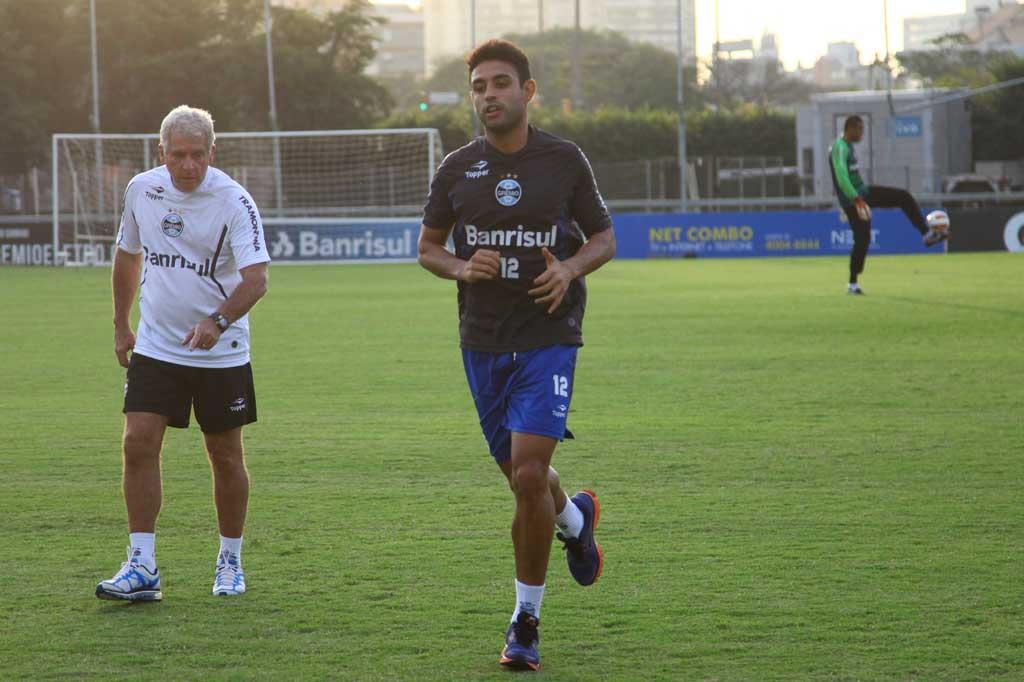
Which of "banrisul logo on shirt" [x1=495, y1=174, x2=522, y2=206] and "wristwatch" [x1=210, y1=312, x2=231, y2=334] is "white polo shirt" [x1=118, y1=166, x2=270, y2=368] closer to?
"wristwatch" [x1=210, y1=312, x2=231, y2=334]

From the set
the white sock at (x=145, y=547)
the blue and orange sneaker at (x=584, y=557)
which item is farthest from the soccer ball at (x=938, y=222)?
the white sock at (x=145, y=547)

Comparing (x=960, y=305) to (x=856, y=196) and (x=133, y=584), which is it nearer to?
(x=856, y=196)

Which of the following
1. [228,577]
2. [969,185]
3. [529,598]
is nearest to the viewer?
[529,598]

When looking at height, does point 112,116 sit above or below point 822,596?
above

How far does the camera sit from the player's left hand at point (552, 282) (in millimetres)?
5246

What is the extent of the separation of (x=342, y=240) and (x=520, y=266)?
106 feet

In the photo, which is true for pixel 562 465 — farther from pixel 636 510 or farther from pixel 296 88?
pixel 296 88

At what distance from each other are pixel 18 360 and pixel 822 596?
1093 centimetres

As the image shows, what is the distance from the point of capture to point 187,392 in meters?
6.11

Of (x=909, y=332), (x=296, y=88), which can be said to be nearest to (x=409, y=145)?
(x=296, y=88)

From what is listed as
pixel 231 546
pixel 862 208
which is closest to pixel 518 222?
pixel 231 546

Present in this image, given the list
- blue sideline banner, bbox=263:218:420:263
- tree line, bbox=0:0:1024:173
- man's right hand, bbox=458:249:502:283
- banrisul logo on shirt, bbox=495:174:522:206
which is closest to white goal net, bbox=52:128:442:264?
blue sideline banner, bbox=263:218:420:263

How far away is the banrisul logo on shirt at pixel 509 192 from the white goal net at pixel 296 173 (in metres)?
34.3

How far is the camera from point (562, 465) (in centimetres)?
873
